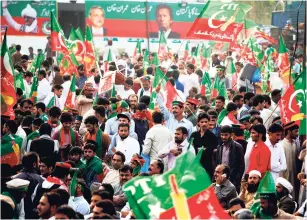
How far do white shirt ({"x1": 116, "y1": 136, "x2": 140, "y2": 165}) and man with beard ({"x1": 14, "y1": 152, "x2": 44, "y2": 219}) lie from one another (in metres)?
2.05

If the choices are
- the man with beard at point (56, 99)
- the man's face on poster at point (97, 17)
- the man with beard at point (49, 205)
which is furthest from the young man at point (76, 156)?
the man's face on poster at point (97, 17)

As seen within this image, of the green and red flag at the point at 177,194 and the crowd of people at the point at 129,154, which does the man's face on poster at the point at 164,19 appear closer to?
the crowd of people at the point at 129,154

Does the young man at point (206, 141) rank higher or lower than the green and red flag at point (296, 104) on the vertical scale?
lower

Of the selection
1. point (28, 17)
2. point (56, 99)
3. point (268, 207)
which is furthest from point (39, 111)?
point (28, 17)

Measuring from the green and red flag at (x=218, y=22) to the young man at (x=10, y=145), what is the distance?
4.83 meters

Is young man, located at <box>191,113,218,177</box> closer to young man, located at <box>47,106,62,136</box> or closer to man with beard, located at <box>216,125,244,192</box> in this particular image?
man with beard, located at <box>216,125,244,192</box>

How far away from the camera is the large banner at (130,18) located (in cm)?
4234

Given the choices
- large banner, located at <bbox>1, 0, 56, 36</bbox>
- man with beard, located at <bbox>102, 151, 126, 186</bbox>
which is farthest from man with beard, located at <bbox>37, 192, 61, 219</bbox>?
large banner, located at <bbox>1, 0, 56, 36</bbox>

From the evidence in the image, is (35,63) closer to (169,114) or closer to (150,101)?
(150,101)

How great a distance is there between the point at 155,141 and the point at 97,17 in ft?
93.8

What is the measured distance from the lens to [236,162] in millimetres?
13539

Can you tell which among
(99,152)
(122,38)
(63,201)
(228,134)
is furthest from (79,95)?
(122,38)

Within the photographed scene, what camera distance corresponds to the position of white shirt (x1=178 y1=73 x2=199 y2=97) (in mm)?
23766

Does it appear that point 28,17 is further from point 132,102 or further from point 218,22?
point 132,102
